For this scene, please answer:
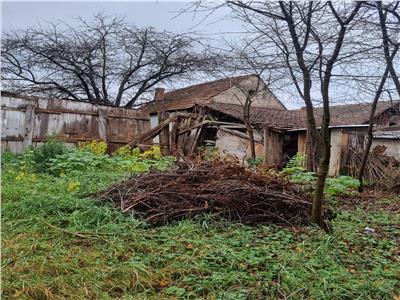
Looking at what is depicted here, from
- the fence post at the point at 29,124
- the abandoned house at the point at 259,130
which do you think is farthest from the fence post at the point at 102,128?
the fence post at the point at 29,124

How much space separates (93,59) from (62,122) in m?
5.81

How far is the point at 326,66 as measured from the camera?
3.42 meters

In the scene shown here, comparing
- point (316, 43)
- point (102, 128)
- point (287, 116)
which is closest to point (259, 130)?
point (287, 116)

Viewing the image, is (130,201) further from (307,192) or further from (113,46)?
(113,46)

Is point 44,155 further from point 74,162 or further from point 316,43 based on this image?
point 316,43

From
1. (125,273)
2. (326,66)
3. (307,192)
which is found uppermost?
(326,66)

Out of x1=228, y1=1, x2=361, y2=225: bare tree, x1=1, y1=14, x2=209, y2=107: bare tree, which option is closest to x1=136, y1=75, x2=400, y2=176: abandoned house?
x1=1, y1=14, x2=209, y2=107: bare tree

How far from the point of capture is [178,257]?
8.43 ft

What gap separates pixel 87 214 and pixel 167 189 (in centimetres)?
90

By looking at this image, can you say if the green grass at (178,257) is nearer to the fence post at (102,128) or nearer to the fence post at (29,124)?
the fence post at (29,124)

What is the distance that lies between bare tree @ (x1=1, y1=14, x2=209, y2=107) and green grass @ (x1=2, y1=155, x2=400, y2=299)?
1072 centimetres

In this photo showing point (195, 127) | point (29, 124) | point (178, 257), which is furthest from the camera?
point (195, 127)

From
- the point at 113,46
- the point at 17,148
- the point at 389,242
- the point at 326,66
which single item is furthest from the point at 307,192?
the point at 113,46

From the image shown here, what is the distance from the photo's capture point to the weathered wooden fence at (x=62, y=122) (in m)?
9.02
